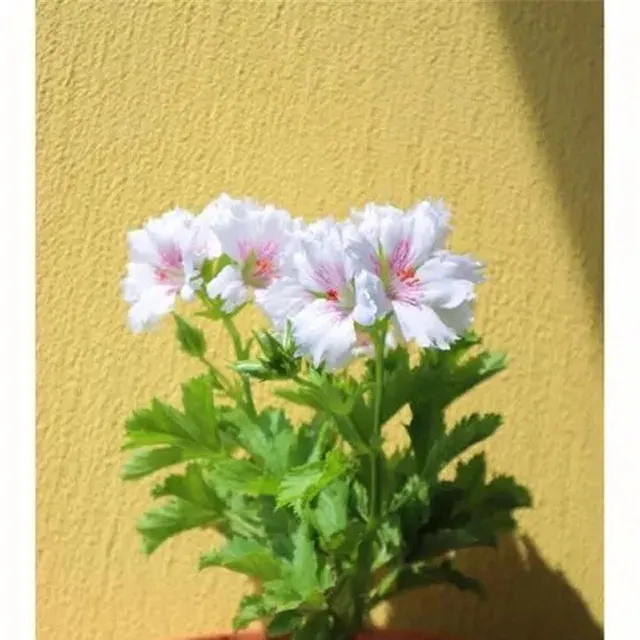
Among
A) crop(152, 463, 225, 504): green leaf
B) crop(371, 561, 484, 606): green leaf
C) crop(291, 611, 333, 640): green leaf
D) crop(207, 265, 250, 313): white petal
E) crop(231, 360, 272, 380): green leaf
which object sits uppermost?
crop(207, 265, 250, 313): white petal

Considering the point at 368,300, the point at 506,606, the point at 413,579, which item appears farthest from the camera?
the point at 506,606

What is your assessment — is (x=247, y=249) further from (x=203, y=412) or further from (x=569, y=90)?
(x=569, y=90)

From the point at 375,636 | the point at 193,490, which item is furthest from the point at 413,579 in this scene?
the point at 193,490

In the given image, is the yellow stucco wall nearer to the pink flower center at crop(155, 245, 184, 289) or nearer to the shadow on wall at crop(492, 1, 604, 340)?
the shadow on wall at crop(492, 1, 604, 340)
